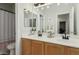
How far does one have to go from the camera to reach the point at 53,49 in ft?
5.49

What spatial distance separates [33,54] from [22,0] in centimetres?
79

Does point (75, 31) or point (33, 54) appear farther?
point (33, 54)

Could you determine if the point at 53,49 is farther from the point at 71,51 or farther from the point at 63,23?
the point at 63,23

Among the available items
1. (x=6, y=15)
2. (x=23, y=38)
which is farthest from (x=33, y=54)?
(x=6, y=15)

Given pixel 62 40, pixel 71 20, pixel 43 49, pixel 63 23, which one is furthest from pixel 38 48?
pixel 71 20

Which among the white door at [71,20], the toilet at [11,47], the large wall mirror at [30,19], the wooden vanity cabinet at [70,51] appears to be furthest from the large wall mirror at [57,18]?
the toilet at [11,47]

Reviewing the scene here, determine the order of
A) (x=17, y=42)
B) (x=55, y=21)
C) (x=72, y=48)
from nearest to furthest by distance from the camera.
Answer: (x=72, y=48) → (x=55, y=21) → (x=17, y=42)

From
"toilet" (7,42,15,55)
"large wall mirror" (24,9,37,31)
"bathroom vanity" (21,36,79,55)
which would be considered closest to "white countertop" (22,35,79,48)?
"bathroom vanity" (21,36,79,55)

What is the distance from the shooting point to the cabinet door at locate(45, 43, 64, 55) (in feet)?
5.39

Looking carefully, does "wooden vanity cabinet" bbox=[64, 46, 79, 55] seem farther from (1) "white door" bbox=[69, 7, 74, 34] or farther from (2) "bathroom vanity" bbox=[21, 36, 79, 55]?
(1) "white door" bbox=[69, 7, 74, 34]

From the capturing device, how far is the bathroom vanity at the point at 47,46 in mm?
1579

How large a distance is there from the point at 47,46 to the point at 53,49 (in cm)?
9
